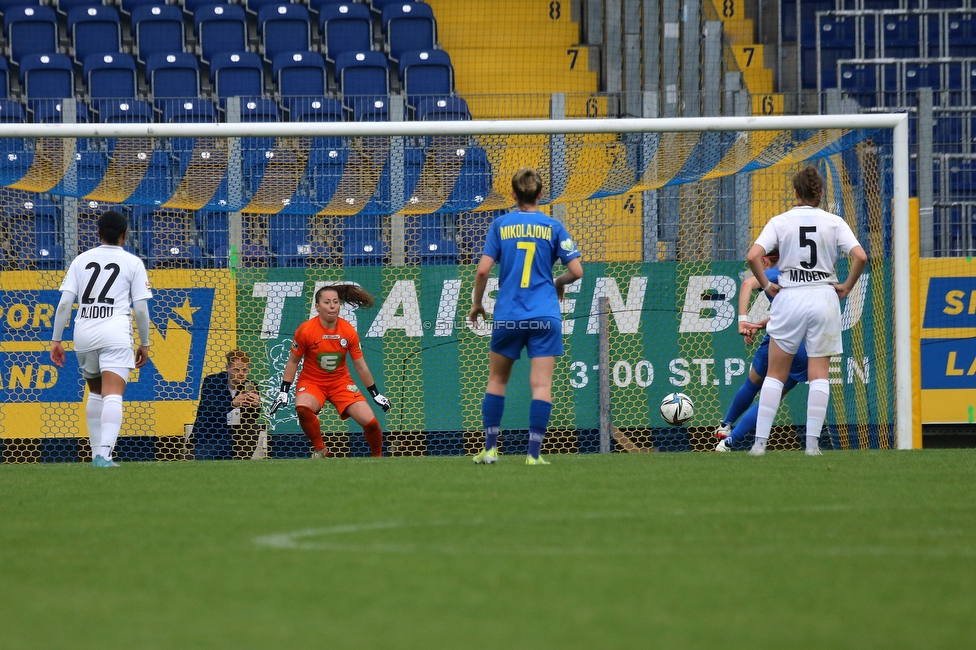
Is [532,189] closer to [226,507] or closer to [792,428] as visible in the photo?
[226,507]

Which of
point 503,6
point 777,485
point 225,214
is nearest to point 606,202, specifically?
point 225,214

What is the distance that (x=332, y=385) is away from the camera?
33.7 feet

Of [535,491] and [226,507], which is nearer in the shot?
[226,507]

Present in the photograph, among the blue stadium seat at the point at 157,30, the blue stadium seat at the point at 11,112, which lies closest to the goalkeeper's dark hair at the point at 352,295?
the blue stadium seat at the point at 11,112

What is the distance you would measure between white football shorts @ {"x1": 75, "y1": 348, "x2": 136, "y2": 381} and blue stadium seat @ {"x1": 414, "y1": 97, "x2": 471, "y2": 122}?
5.19 metres

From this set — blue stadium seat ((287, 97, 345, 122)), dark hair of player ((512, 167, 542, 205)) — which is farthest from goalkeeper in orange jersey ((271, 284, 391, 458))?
blue stadium seat ((287, 97, 345, 122))

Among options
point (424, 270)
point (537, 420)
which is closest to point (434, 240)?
point (424, 270)

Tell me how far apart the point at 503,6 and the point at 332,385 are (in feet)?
30.8

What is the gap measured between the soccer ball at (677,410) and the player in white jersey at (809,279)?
2.61 m

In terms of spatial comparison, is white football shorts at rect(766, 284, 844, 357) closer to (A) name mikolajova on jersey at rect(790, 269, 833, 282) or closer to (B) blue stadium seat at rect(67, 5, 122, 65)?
(A) name mikolajova on jersey at rect(790, 269, 833, 282)

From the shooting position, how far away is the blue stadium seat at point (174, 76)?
14.8m

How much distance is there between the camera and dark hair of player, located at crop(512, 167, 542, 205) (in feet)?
24.1

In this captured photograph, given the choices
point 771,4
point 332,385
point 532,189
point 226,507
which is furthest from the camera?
point 771,4

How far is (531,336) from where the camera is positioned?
738 cm
